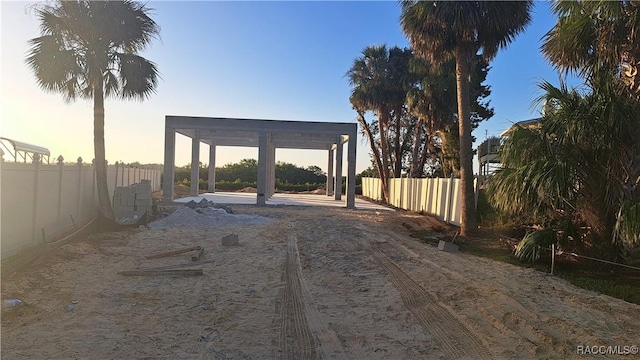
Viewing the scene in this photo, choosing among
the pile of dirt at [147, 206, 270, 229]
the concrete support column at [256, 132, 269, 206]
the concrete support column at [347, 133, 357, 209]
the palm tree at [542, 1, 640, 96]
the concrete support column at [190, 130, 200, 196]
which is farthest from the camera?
the concrete support column at [190, 130, 200, 196]

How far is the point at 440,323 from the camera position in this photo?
5801mm

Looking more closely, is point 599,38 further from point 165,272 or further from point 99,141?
point 99,141

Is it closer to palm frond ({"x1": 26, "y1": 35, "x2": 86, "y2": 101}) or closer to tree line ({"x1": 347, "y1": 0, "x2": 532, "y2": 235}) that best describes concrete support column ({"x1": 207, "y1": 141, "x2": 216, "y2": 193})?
tree line ({"x1": 347, "y1": 0, "x2": 532, "y2": 235})

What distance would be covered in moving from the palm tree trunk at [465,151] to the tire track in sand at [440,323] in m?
6.30

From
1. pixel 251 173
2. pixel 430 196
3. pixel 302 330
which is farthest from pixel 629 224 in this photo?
pixel 251 173

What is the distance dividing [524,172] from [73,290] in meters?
8.34

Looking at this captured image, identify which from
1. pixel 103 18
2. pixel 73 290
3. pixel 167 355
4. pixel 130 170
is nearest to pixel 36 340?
pixel 167 355

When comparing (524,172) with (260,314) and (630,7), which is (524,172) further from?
(260,314)

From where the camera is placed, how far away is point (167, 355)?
475 centimetres

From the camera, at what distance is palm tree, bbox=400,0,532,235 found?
44.4ft

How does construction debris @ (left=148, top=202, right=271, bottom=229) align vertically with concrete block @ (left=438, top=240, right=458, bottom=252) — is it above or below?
above

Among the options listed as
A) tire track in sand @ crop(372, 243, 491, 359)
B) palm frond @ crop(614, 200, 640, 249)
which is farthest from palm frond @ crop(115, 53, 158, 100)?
palm frond @ crop(614, 200, 640, 249)

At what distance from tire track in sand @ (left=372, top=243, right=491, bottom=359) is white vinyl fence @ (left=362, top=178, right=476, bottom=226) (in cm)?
915

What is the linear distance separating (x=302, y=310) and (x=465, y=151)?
9.66 meters
